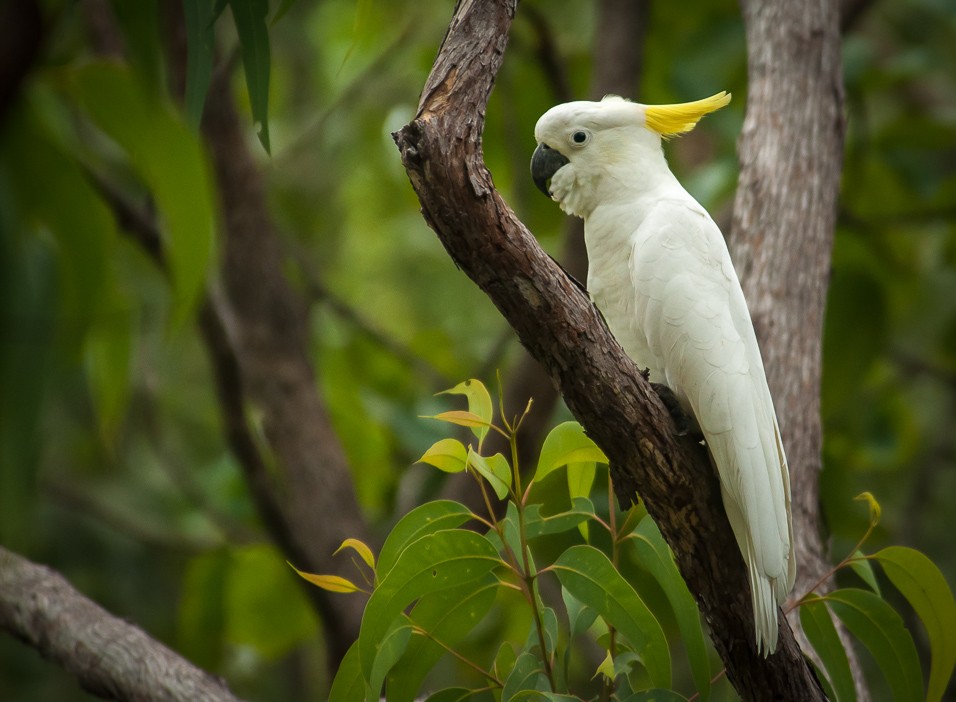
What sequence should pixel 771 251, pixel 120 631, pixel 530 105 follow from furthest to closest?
pixel 530 105 → pixel 771 251 → pixel 120 631

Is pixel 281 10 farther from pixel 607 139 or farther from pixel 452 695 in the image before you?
pixel 452 695

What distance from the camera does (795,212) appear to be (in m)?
1.83

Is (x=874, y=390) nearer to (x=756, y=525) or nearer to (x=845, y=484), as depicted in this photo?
(x=845, y=484)

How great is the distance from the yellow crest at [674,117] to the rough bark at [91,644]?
3.79ft

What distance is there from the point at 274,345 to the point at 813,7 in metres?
1.55

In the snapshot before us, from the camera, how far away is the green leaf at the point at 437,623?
123 cm

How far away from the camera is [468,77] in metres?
1.01

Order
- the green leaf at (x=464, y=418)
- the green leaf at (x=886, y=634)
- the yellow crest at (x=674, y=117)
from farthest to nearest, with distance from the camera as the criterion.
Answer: the yellow crest at (x=674, y=117)
the green leaf at (x=886, y=634)
the green leaf at (x=464, y=418)

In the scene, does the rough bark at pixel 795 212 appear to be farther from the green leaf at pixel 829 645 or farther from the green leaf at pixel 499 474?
the green leaf at pixel 499 474

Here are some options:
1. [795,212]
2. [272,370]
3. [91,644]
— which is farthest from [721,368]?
[272,370]

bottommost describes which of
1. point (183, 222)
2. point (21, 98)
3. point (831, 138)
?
point (831, 138)

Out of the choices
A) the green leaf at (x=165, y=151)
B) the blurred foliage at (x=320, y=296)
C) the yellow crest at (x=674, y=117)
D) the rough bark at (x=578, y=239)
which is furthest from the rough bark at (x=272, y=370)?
the yellow crest at (x=674, y=117)

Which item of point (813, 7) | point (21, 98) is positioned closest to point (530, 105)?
point (813, 7)

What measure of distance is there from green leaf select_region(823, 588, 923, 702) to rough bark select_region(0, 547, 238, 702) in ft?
3.12
